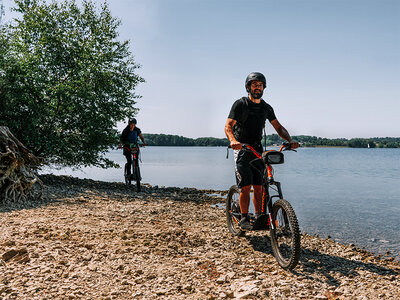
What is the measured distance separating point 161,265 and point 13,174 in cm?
714

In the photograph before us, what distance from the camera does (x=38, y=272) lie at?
434 cm

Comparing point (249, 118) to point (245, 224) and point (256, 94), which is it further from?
point (245, 224)

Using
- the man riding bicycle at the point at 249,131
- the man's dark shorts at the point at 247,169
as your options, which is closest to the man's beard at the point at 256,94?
the man riding bicycle at the point at 249,131

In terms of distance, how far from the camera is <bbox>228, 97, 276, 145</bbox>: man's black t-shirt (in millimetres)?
5586

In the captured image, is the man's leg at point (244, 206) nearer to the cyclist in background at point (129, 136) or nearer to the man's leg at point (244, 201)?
the man's leg at point (244, 201)

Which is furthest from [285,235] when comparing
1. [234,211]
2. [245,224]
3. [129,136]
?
[129,136]

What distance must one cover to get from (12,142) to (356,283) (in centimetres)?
1016

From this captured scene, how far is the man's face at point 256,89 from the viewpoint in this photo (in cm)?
560

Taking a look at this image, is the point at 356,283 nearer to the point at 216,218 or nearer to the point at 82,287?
the point at 82,287

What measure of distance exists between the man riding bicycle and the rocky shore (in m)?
1.01

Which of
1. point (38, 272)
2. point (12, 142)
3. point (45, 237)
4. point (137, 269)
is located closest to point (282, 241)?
point (137, 269)

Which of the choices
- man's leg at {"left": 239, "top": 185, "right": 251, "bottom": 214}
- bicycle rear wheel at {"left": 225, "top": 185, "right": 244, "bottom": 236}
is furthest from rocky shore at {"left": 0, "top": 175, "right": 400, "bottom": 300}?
man's leg at {"left": 239, "top": 185, "right": 251, "bottom": 214}

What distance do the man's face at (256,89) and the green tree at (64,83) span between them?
10.3 metres

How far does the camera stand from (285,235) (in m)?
4.84
